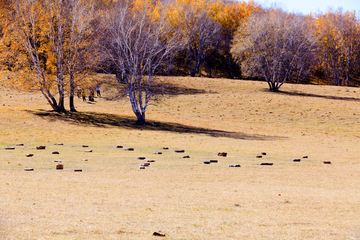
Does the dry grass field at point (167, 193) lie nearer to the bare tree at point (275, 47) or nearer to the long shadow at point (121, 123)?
the long shadow at point (121, 123)

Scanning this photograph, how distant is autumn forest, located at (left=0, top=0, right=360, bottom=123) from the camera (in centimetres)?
3759

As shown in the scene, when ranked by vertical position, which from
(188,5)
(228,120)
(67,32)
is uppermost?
(188,5)

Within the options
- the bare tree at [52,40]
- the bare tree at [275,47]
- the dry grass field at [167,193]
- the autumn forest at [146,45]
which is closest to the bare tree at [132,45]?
the autumn forest at [146,45]

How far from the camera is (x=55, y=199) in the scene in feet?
29.8

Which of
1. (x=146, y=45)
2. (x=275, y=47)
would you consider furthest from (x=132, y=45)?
(x=275, y=47)

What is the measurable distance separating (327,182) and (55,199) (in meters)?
8.40

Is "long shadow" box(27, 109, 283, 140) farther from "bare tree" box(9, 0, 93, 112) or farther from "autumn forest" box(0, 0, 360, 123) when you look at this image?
"bare tree" box(9, 0, 93, 112)

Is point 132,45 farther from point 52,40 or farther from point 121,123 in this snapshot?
point 52,40

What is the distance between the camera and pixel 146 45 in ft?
120

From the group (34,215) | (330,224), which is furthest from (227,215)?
(34,215)

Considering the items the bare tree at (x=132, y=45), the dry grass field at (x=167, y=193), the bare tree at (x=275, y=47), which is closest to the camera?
the dry grass field at (x=167, y=193)

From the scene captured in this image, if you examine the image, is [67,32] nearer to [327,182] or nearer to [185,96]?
[185,96]

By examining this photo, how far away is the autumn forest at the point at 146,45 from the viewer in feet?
123

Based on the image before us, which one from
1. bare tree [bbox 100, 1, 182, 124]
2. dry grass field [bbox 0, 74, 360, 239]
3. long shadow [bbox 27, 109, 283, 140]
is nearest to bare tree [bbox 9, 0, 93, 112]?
long shadow [bbox 27, 109, 283, 140]
